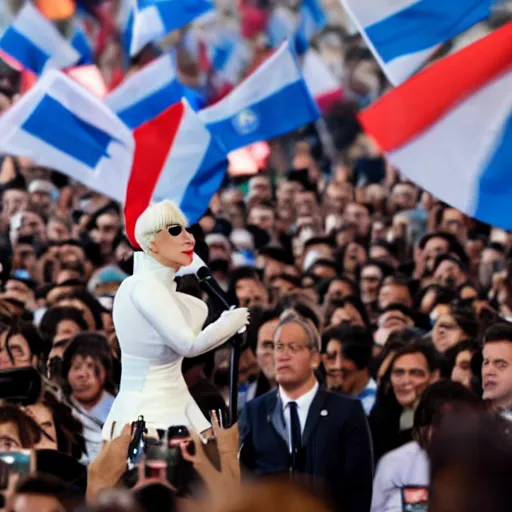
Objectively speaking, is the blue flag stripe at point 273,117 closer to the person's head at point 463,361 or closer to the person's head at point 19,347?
the person's head at point 19,347

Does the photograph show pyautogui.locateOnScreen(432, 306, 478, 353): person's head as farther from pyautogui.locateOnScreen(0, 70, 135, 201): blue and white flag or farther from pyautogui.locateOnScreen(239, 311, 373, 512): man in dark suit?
pyautogui.locateOnScreen(0, 70, 135, 201): blue and white flag

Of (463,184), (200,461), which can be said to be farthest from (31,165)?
(200,461)

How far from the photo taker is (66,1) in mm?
36469

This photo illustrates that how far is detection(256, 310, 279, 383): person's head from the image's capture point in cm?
1038

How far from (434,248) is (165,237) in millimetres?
9555

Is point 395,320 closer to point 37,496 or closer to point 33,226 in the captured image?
point 33,226

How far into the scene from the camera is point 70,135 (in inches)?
572

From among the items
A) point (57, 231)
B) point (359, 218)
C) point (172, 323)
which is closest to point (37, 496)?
point (172, 323)

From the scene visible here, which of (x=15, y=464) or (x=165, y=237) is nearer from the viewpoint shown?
(x=15, y=464)

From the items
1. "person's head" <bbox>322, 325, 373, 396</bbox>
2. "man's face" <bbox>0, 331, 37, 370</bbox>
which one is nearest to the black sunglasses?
"man's face" <bbox>0, 331, 37, 370</bbox>

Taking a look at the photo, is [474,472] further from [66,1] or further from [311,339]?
[66,1]

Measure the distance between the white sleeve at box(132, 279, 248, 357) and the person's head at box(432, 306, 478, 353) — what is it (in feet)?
13.5

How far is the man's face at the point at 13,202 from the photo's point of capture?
19391mm

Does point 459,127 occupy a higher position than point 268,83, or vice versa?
point 268,83
